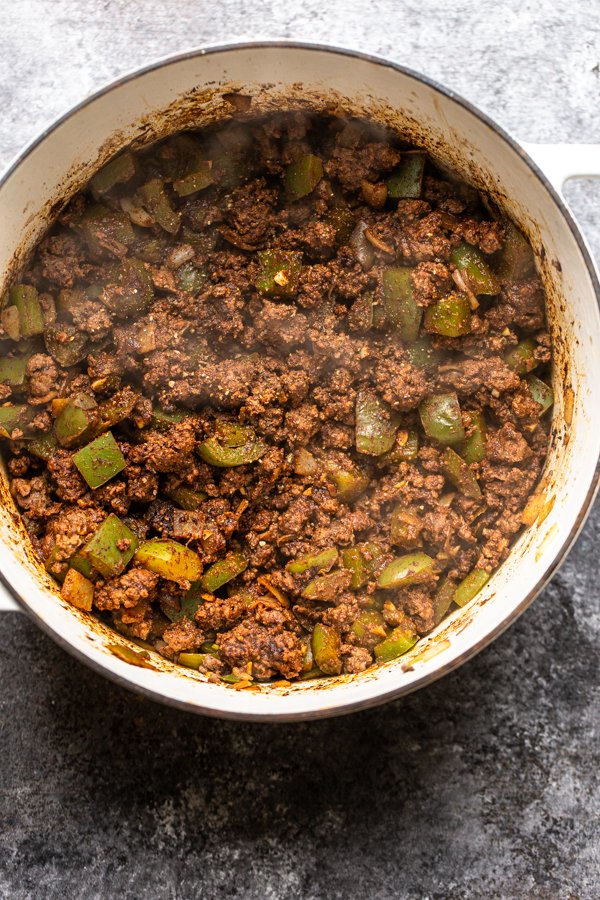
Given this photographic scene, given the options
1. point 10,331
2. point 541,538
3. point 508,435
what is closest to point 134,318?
point 10,331

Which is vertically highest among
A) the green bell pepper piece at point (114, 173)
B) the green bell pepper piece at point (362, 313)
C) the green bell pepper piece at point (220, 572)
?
the green bell pepper piece at point (114, 173)

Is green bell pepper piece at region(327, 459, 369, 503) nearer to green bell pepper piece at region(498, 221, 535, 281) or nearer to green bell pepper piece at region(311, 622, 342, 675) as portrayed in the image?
green bell pepper piece at region(311, 622, 342, 675)

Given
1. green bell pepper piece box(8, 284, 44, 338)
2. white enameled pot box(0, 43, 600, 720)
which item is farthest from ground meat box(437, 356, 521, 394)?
green bell pepper piece box(8, 284, 44, 338)

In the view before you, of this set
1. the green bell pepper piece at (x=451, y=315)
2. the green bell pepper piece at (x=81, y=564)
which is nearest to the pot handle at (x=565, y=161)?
the green bell pepper piece at (x=451, y=315)

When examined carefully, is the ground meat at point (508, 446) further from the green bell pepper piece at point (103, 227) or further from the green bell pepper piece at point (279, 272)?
the green bell pepper piece at point (103, 227)

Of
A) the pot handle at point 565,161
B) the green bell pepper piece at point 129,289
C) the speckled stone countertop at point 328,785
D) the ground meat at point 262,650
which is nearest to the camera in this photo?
the pot handle at point 565,161
